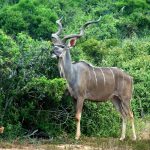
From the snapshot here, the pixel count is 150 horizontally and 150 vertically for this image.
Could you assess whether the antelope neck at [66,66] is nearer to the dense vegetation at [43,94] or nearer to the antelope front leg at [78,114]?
the dense vegetation at [43,94]

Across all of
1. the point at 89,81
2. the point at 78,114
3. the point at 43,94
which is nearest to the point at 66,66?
the point at 89,81

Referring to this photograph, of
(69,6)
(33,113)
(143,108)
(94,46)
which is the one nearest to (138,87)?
(143,108)

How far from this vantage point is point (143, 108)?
15.0 m

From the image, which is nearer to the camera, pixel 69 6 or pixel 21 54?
pixel 21 54

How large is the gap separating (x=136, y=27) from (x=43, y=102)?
14900 mm

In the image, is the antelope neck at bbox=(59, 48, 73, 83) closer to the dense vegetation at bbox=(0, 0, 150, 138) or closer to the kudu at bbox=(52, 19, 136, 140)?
the kudu at bbox=(52, 19, 136, 140)

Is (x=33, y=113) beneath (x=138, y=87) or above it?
beneath

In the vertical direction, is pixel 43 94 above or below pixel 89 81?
below

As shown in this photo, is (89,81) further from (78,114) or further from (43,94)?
(43,94)

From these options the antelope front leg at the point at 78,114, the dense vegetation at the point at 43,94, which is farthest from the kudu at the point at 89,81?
the dense vegetation at the point at 43,94

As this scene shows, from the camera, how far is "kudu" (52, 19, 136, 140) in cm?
1110

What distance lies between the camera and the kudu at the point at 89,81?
1110 centimetres

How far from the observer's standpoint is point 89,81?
448 inches

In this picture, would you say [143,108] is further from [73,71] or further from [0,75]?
[0,75]
